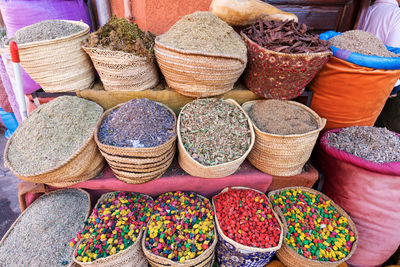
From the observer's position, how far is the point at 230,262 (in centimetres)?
129

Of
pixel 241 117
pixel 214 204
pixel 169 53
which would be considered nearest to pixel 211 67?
pixel 169 53

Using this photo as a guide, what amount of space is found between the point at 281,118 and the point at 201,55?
65 centimetres

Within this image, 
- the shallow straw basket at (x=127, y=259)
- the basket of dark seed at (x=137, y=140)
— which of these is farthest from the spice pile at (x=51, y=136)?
the shallow straw basket at (x=127, y=259)

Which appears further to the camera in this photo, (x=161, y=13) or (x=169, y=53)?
(x=161, y=13)

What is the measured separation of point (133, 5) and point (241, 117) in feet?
4.47

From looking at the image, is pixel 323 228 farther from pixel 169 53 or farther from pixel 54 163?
pixel 54 163

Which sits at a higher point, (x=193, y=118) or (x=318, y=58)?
(x=318, y=58)

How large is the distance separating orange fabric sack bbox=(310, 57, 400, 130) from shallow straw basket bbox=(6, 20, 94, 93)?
1650mm

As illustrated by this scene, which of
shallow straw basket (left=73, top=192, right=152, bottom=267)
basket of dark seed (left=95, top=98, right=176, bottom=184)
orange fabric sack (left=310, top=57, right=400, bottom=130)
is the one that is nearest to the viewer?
shallow straw basket (left=73, top=192, right=152, bottom=267)

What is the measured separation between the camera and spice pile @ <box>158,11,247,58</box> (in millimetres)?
1293

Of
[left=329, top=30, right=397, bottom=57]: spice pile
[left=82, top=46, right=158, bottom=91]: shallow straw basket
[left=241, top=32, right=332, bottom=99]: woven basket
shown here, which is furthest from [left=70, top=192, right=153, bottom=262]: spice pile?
[left=329, top=30, right=397, bottom=57]: spice pile

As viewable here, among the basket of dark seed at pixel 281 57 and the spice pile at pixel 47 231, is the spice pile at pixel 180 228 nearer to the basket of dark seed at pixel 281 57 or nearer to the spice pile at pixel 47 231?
the spice pile at pixel 47 231

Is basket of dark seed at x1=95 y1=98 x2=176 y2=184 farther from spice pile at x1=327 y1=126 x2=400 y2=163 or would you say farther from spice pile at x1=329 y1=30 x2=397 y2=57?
spice pile at x1=329 y1=30 x2=397 y2=57

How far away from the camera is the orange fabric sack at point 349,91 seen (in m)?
1.48
